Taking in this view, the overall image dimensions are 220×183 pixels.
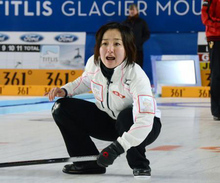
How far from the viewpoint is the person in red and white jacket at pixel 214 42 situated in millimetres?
5477

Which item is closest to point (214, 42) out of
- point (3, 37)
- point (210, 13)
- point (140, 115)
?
point (210, 13)

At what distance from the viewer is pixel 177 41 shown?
9.95m

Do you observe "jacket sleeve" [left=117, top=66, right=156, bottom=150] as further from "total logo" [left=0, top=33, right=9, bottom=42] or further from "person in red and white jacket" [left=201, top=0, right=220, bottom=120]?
"total logo" [left=0, top=33, right=9, bottom=42]

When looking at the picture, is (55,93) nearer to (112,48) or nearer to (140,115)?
(112,48)

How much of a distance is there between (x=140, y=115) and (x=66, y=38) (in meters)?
7.51

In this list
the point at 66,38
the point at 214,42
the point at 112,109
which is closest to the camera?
the point at 112,109

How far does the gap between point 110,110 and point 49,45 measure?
7156 millimetres

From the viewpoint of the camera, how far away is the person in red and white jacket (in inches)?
216

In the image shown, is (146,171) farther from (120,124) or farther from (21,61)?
(21,61)

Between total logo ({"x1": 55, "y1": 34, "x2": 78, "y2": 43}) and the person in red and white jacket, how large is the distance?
467 cm

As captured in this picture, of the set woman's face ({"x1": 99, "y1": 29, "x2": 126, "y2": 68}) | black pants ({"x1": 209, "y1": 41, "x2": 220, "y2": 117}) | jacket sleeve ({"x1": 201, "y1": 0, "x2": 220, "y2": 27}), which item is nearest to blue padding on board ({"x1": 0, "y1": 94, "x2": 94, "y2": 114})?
black pants ({"x1": 209, "y1": 41, "x2": 220, "y2": 117})

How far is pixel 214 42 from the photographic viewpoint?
5.48 m

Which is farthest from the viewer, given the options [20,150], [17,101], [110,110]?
[17,101]

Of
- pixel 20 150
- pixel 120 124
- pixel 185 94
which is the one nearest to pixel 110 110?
pixel 120 124
